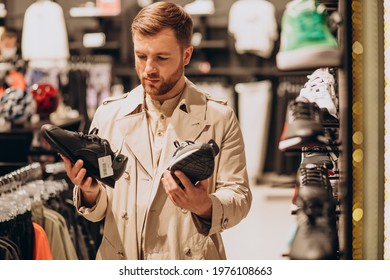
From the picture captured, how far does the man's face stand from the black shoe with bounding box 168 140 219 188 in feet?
0.77

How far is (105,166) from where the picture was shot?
1912mm

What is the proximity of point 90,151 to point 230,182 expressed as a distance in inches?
16.6

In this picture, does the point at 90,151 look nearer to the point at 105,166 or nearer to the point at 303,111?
the point at 105,166

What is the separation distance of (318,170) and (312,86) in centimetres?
25

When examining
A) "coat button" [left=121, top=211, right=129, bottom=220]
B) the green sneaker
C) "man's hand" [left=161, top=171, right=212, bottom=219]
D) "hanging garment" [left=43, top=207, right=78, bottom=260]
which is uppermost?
the green sneaker

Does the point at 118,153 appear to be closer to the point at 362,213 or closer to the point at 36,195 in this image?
the point at 36,195

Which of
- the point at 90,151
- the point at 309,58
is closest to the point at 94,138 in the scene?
the point at 90,151

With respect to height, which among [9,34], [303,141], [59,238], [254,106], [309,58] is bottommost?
[59,238]

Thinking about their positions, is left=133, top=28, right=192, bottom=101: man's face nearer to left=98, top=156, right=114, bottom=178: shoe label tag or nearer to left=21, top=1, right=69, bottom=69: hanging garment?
left=98, top=156, right=114, bottom=178: shoe label tag

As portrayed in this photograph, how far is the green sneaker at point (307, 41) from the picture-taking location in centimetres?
166

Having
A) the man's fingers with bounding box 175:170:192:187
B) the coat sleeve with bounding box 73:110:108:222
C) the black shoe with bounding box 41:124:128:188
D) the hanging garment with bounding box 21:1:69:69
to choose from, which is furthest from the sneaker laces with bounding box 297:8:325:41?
the hanging garment with bounding box 21:1:69:69

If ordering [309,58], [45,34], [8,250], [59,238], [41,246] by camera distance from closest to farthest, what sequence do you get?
[309,58]
[8,250]
[41,246]
[59,238]
[45,34]

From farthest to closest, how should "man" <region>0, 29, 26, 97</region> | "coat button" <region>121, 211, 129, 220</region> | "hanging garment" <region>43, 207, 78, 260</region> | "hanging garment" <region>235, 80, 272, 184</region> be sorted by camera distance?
"hanging garment" <region>235, 80, 272, 184</region>
"man" <region>0, 29, 26, 97</region>
"hanging garment" <region>43, 207, 78, 260</region>
"coat button" <region>121, 211, 129, 220</region>

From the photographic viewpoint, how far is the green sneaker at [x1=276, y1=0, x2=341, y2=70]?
1.66 meters
